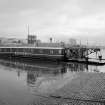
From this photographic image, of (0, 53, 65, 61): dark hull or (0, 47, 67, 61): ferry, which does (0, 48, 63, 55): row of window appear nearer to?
(0, 47, 67, 61): ferry

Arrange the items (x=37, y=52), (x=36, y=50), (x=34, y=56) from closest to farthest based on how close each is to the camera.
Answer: (x=34, y=56) → (x=37, y=52) → (x=36, y=50)

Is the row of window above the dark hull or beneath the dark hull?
above

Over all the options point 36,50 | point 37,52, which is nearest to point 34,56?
point 37,52

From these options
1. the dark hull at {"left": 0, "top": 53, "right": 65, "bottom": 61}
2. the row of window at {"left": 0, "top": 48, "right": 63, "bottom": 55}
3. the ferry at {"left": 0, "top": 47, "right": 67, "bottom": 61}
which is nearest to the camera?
the dark hull at {"left": 0, "top": 53, "right": 65, "bottom": 61}

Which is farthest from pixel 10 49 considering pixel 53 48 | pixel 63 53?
pixel 63 53

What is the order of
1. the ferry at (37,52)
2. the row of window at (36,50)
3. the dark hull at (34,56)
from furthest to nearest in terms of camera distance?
the row of window at (36,50) < the ferry at (37,52) < the dark hull at (34,56)

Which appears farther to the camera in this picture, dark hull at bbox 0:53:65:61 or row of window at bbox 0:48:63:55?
row of window at bbox 0:48:63:55

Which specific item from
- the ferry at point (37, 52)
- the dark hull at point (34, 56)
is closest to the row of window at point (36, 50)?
the ferry at point (37, 52)

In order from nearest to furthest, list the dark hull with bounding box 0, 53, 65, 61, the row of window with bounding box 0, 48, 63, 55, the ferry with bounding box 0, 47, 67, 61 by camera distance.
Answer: the dark hull with bounding box 0, 53, 65, 61, the ferry with bounding box 0, 47, 67, 61, the row of window with bounding box 0, 48, 63, 55

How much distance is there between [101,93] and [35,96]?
679cm

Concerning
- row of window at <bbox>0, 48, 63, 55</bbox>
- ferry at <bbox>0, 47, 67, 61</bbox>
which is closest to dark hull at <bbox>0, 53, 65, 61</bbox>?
ferry at <bbox>0, 47, 67, 61</bbox>

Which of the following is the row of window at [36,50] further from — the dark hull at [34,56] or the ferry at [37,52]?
the dark hull at [34,56]

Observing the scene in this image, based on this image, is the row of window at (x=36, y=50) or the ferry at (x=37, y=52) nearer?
the ferry at (x=37, y=52)

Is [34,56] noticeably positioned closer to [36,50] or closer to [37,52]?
[37,52]
